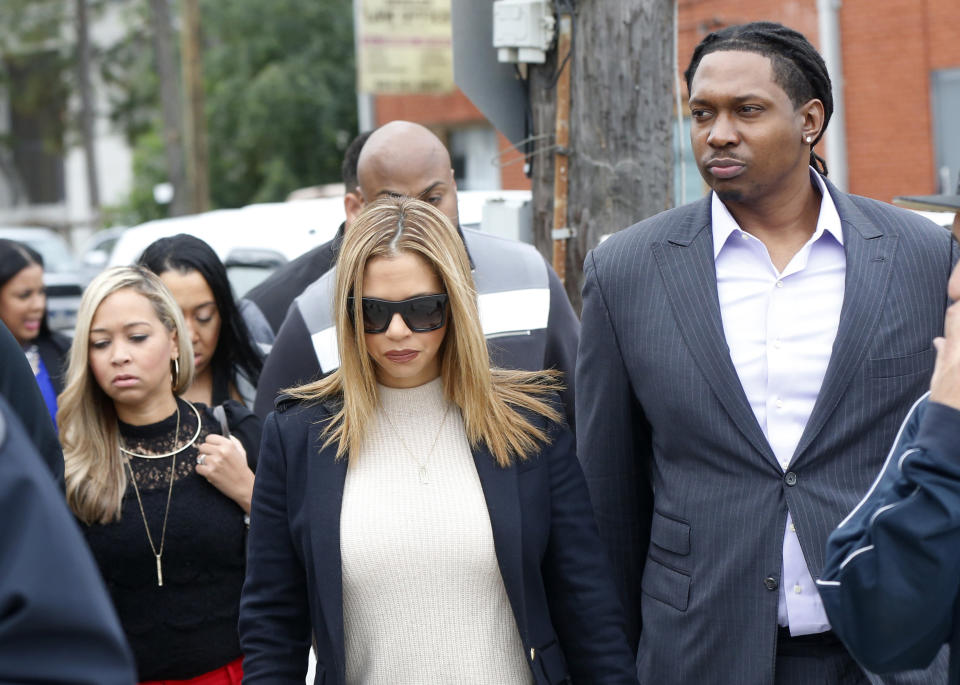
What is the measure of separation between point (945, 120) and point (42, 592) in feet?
47.4

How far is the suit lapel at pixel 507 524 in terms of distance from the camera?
2.94 meters

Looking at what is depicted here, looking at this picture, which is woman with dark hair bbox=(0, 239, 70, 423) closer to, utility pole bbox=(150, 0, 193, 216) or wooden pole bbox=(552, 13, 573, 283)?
wooden pole bbox=(552, 13, 573, 283)

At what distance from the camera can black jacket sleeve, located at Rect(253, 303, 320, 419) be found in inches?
163

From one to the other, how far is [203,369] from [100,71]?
43857 mm

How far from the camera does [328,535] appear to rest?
293 cm

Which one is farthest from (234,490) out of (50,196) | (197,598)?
(50,196)

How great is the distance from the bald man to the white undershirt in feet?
3.57

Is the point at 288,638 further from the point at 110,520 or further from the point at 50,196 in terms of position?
the point at 50,196

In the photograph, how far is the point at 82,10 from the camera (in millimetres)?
42031

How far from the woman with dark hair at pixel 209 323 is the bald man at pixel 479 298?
642 mm

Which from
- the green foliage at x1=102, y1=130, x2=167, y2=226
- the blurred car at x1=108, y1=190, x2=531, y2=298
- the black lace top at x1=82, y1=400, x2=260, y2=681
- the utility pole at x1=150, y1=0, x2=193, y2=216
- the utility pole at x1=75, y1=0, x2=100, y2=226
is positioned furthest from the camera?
Answer: the utility pole at x1=75, y1=0, x2=100, y2=226

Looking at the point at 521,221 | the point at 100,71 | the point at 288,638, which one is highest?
the point at 100,71

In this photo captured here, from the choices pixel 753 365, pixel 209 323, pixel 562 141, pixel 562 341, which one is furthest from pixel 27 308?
pixel 753 365

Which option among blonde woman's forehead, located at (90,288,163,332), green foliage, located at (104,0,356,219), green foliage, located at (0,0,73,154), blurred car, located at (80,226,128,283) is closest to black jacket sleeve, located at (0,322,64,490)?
blonde woman's forehead, located at (90,288,163,332)
